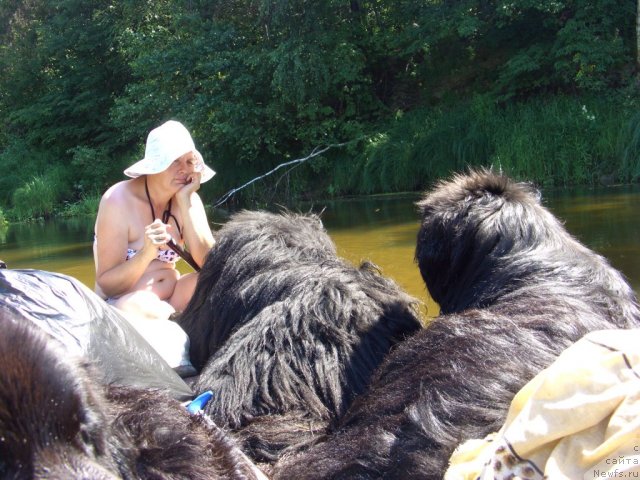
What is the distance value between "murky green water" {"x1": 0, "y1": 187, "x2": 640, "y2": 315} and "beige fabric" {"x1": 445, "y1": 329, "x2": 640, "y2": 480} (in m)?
2.34

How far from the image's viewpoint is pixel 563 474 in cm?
117

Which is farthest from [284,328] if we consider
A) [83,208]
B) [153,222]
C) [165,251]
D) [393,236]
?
[83,208]

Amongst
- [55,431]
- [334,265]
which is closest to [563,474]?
[55,431]

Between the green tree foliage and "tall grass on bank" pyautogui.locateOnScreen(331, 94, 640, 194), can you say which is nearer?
"tall grass on bank" pyautogui.locateOnScreen(331, 94, 640, 194)

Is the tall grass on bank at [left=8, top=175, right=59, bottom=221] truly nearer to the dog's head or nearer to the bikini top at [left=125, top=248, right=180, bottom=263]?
the bikini top at [left=125, top=248, right=180, bottom=263]

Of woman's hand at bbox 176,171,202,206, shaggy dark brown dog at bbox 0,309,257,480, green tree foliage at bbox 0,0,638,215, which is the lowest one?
shaggy dark brown dog at bbox 0,309,257,480

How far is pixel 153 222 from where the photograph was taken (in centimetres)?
359

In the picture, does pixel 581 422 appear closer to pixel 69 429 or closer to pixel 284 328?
pixel 69 429

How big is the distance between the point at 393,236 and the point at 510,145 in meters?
5.98

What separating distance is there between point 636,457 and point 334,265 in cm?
192

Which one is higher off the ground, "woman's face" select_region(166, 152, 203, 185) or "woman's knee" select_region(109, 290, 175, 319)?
"woman's face" select_region(166, 152, 203, 185)

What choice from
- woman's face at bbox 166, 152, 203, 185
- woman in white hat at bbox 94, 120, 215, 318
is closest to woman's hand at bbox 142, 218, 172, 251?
woman in white hat at bbox 94, 120, 215, 318

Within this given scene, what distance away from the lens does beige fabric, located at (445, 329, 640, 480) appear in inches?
44.8

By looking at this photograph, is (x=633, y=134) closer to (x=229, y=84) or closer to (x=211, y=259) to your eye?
(x=229, y=84)
